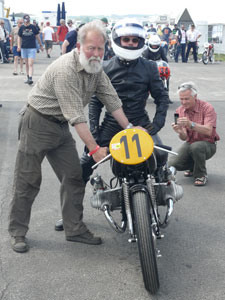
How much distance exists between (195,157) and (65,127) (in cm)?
233

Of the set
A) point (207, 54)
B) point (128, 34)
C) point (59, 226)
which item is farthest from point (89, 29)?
point (207, 54)

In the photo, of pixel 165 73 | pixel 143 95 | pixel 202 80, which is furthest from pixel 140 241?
pixel 202 80

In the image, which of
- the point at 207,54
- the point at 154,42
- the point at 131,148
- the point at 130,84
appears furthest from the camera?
the point at 207,54

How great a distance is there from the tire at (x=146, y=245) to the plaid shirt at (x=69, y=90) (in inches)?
31.0

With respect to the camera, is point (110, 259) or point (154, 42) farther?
point (154, 42)

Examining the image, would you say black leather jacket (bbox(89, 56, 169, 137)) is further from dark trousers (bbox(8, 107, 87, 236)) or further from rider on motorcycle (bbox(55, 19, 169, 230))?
dark trousers (bbox(8, 107, 87, 236))

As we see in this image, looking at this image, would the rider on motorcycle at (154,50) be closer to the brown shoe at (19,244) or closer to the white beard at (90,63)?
the white beard at (90,63)

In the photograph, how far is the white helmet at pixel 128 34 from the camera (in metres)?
4.07

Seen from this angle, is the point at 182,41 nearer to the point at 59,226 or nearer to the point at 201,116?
the point at 201,116

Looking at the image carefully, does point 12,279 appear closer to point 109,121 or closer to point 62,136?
point 62,136

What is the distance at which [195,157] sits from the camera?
5.80 metres

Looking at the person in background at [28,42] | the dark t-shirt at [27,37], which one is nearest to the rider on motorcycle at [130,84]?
the person in background at [28,42]

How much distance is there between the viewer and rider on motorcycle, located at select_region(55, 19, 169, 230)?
410 centimetres

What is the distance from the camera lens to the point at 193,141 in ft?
19.5
